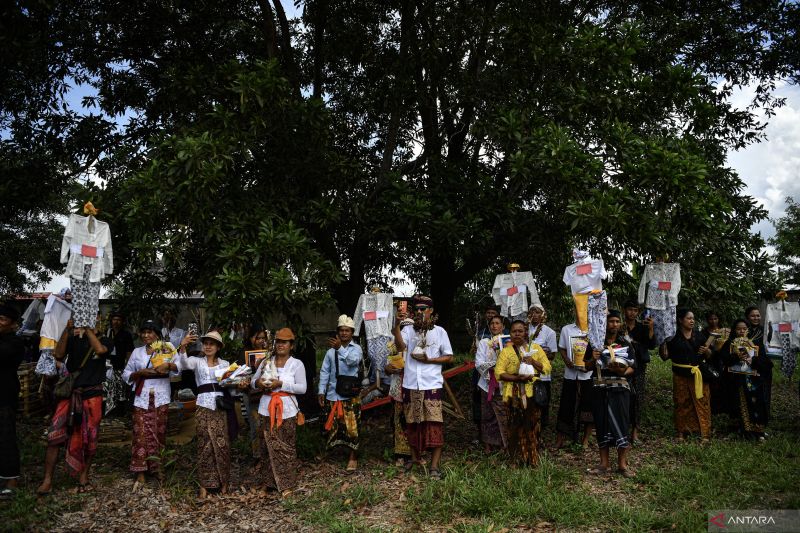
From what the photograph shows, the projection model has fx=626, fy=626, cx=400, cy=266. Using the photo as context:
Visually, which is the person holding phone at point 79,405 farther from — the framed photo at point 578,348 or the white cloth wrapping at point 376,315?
the framed photo at point 578,348

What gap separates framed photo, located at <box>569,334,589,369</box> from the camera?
7.93 m

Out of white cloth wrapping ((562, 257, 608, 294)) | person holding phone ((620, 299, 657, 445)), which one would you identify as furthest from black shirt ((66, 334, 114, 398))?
→ person holding phone ((620, 299, 657, 445))

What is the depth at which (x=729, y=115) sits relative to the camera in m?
10.3

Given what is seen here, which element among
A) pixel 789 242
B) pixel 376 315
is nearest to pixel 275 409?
pixel 376 315

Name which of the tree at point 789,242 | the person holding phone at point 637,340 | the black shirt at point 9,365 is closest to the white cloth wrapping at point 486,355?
the person holding phone at point 637,340

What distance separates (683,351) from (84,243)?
7523 mm

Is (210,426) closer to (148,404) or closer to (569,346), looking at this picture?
(148,404)

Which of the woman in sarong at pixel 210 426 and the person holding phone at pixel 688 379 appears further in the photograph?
the person holding phone at pixel 688 379

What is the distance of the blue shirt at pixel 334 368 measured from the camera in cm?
753

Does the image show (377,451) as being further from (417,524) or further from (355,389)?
(417,524)

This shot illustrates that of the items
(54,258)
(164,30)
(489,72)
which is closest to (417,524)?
(489,72)

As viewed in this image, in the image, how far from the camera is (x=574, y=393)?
27.0 feet

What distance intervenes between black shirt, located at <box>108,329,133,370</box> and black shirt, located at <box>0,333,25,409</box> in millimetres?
3805

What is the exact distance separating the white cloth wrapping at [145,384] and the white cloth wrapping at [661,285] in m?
5.90
